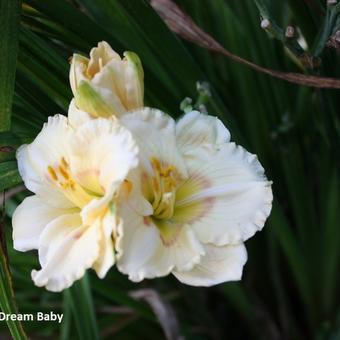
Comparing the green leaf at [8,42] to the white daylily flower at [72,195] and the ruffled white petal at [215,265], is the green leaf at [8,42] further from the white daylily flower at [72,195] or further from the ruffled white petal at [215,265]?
the ruffled white petal at [215,265]

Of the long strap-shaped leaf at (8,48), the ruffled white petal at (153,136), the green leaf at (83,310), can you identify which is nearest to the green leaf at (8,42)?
the long strap-shaped leaf at (8,48)

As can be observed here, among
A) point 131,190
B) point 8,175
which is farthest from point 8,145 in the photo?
point 131,190

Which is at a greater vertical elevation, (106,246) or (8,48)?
(8,48)

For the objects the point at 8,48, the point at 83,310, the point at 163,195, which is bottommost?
the point at 83,310

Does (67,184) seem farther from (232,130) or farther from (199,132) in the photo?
(232,130)

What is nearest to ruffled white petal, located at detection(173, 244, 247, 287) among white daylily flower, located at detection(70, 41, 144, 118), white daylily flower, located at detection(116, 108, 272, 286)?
white daylily flower, located at detection(116, 108, 272, 286)

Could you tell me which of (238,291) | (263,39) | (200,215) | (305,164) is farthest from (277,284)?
(200,215)

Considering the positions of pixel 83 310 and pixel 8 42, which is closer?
pixel 8 42

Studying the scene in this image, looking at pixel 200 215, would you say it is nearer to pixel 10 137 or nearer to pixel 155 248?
pixel 155 248
